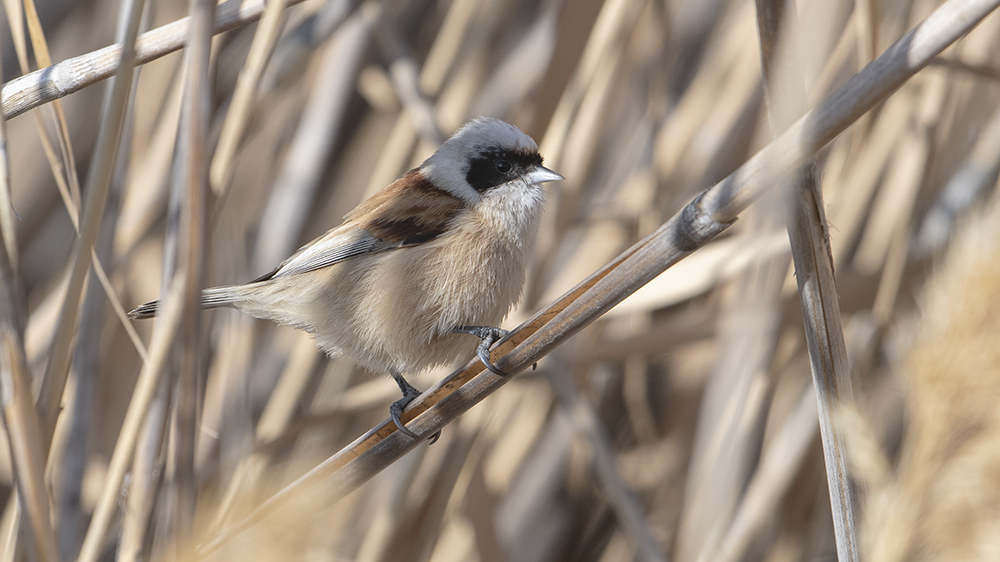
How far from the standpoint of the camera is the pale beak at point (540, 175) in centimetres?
186

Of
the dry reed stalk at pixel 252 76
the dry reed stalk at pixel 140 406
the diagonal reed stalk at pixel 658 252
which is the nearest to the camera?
the diagonal reed stalk at pixel 658 252

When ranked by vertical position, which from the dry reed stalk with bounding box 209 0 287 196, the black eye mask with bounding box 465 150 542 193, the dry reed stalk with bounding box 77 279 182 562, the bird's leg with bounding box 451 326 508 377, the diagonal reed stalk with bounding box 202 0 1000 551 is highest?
the dry reed stalk with bounding box 209 0 287 196

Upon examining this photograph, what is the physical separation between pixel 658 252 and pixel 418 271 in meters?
0.92

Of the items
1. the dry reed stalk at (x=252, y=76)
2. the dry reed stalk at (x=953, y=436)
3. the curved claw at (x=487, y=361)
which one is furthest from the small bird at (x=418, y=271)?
the dry reed stalk at (x=953, y=436)

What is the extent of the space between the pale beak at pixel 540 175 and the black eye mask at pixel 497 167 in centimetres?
3

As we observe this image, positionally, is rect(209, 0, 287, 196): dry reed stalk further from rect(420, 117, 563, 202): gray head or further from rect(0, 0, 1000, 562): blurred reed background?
rect(420, 117, 563, 202): gray head

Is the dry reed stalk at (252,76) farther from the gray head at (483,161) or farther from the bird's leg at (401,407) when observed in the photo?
the gray head at (483,161)

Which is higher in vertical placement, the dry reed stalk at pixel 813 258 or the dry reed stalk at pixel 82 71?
the dry reed stalk at pixel 82 71

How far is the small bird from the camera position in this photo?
1768mm

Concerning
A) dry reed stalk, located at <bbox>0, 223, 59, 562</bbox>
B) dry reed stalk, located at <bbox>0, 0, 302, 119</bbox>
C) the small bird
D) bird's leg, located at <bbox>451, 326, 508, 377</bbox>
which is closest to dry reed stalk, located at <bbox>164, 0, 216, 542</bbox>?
dry reed stalk, located at <bbox>0, 223, 59, 562</bbox>

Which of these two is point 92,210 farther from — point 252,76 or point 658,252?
point 658,252

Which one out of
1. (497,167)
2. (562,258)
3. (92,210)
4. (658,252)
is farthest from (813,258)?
(562,258)

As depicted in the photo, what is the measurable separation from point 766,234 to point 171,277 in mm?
1475

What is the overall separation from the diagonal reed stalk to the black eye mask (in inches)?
30.4
